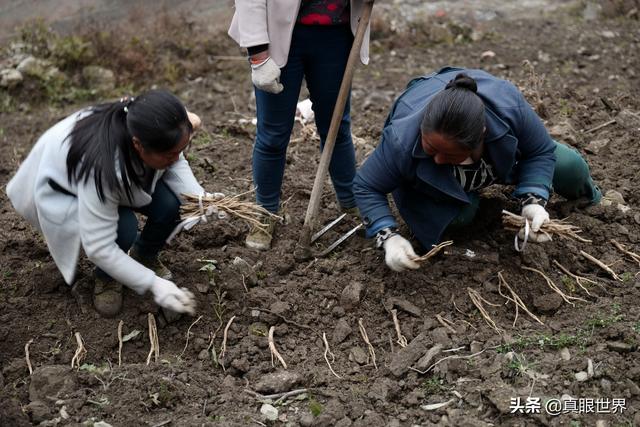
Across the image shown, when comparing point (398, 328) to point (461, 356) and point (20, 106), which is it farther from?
point (20, 106)

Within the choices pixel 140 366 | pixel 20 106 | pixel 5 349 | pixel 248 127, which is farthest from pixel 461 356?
pixel 20 106

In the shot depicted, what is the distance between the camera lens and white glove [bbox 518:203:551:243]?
2.88 meters

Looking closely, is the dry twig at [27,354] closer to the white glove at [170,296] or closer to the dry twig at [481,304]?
the white glove at [170,296]

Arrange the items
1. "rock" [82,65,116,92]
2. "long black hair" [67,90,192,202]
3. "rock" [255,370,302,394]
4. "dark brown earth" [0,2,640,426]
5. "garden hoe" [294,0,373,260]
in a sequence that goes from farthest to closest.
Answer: "rock" [82,65,116,92]
"garden hoe" [294,0,373,260]
"rock" [255,370,302,394]
"dark brown earth" [0,2,640,426]
"long black hair" [67,90,192,202]

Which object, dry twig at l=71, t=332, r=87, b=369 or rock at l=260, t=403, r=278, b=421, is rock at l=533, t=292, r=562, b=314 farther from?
dry twig at l=71, t=332, r=87, b=369

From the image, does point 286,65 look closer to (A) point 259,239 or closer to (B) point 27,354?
(A) point 259,239

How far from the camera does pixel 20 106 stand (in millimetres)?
5160

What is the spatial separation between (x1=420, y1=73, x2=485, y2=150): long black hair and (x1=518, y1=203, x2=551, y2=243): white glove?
481 millimetres

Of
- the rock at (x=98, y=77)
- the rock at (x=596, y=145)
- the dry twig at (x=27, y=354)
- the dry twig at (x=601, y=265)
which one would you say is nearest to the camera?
the dry twig at (x=27, y=354)

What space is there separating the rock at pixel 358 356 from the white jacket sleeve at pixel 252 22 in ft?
3.85

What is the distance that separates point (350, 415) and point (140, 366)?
73 centimetres

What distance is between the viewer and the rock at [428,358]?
260cm

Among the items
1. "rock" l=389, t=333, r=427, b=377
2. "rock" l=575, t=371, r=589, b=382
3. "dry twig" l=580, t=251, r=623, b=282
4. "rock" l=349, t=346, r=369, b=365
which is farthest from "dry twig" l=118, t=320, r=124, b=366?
"dry twig" l=580, t=251, r=623, b=282

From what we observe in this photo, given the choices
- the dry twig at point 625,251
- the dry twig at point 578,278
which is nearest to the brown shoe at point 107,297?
the dry twig at point 578,278
